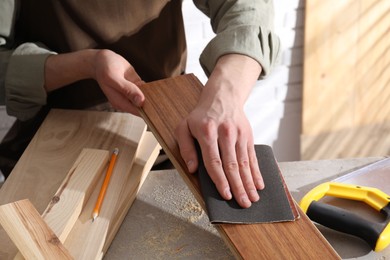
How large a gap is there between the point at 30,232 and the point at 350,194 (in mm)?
704

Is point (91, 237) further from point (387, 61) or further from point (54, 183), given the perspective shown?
point (387, 61)

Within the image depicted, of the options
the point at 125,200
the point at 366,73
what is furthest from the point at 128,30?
the point at 366,73

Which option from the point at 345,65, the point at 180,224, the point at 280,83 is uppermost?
the point at 180,224

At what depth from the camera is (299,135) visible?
2.80 meters

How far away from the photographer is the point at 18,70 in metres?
1.40

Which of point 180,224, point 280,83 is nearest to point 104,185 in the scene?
point 180,224

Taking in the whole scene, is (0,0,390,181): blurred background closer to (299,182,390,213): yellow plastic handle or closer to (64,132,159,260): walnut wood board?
(64,132,159,260): walnut wood board

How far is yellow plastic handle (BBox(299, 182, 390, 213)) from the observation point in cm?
119

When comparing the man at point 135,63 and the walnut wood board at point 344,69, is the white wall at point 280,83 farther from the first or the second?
the man at point 135,63

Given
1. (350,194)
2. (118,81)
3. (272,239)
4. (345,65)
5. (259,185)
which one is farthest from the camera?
(345,65)

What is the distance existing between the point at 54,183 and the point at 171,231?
11.8 inches

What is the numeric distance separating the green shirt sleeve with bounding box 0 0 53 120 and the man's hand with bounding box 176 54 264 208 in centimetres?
45

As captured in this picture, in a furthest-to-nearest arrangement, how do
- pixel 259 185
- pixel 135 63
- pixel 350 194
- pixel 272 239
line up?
pixel 135 63 < pixel 350 194 < pixel 259 185 < pixel 272 239

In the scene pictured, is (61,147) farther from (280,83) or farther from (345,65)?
(345,65)
